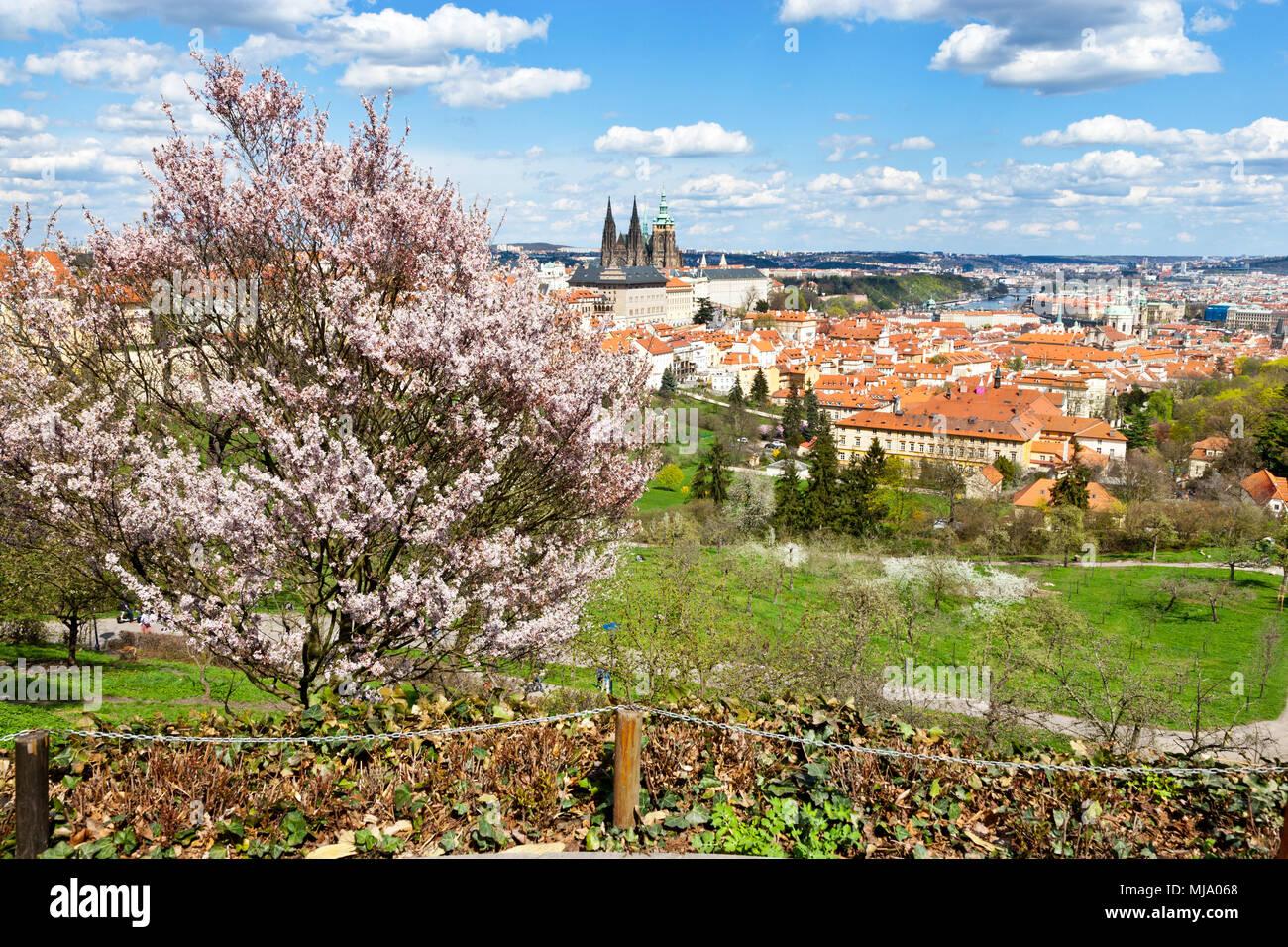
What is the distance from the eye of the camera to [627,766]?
436 cm

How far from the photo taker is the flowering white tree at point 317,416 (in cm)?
616

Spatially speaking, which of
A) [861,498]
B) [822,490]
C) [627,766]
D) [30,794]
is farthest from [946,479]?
[30,794]

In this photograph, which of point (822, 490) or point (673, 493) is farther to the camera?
point (673, 493)

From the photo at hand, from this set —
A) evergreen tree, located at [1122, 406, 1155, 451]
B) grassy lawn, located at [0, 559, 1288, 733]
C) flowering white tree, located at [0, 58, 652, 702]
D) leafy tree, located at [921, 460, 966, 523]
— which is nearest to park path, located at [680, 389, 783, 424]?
leafy tree, located at [921, 460, 966, 523]

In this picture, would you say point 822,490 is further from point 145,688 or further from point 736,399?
point 736,399

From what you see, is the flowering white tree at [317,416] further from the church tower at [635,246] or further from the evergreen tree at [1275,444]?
the church tower at [635,246]

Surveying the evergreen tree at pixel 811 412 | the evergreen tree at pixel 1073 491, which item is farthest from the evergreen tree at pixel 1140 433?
the evergreen tree at pixel 811 412

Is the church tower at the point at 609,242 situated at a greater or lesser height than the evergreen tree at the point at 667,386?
greater

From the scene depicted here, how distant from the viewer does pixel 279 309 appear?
7488mm

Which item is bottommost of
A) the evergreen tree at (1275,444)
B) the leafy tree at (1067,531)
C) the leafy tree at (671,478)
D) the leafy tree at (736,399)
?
the leafy tree at (1067,531)

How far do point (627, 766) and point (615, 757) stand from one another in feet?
0.25

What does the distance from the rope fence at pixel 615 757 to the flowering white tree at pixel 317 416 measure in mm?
1608

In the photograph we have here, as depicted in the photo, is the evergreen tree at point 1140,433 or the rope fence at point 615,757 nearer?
the rope fence at point 615,757

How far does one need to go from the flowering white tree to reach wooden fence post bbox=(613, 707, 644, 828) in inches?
88.8
